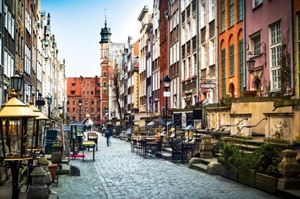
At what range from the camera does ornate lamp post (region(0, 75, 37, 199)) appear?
908cm

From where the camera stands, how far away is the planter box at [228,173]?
15061mm

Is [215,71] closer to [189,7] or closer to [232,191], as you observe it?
[189,7]

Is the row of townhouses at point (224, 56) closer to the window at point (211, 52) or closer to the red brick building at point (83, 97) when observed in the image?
the window at point (211, 52)

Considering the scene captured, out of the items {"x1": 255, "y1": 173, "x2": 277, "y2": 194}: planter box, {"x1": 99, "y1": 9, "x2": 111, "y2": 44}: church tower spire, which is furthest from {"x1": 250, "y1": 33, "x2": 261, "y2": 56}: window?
{"x1": 99, "y1": 9, "x2": 111, "y2": 44}: church tower spire

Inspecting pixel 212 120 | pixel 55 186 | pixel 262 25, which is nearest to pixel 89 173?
pixel 55 186

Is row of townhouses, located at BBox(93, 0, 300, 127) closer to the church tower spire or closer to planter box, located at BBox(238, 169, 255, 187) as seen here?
planter box, located at BBox(238, 169, 255, 187)

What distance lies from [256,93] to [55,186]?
39.8 feet

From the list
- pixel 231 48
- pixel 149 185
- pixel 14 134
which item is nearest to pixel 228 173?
pixel 149 185

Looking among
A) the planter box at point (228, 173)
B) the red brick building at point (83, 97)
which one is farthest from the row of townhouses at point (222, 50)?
the red brick building at point (83, 97)

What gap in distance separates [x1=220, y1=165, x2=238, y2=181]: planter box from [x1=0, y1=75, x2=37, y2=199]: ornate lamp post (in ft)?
24.9

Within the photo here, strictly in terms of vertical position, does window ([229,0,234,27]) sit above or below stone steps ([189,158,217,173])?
above

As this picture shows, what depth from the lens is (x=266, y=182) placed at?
12625 millimetres

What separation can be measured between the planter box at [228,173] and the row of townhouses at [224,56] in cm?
211

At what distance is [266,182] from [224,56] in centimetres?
1859
